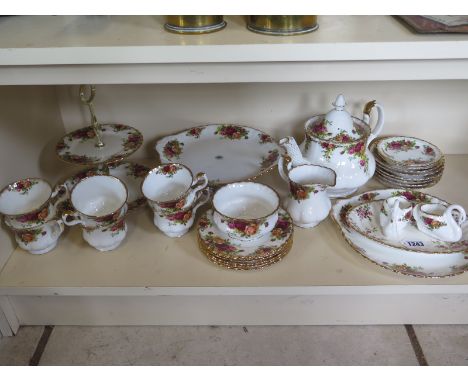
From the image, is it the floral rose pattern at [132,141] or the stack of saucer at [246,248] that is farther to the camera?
the floral rose pattern at [132,141]

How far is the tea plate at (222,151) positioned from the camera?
33.1 inches

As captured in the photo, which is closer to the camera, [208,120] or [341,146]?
[341,146]

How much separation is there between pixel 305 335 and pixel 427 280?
0.23 metres

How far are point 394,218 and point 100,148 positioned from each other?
534mm

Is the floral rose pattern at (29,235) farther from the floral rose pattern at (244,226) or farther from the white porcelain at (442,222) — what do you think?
the white porcelain at (442,222)

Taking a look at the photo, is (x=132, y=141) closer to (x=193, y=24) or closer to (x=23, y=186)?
(x=23, y=186)

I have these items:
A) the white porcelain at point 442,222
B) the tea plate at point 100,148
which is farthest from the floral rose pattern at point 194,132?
the white porcelain at point 442,222

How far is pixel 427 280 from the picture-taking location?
26.5 inches

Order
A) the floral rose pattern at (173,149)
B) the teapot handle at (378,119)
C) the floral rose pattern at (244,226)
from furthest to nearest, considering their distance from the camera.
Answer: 1. the floral rose pattern at (173,149)
2. the teapot handle at (378,119)
3. the floral rose pattern at (244,226)

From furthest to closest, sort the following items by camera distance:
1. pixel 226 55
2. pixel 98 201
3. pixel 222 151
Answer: pixel 222 151
pixel 98 201
pixel 226 55

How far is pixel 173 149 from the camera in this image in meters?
0.89

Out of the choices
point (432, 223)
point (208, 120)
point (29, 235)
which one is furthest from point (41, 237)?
point (432, 223)

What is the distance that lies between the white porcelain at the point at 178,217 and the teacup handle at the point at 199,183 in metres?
0.02

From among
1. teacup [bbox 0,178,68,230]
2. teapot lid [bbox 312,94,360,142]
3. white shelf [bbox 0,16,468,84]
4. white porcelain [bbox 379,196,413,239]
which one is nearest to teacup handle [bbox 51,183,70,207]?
teacup [bbox 0,178,68,230]
